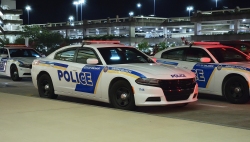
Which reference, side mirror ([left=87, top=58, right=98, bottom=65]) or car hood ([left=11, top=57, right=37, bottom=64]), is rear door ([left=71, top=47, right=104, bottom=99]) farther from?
car hood ([left=11, top=57, right=37, bottom=64])

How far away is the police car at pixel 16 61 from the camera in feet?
56.1

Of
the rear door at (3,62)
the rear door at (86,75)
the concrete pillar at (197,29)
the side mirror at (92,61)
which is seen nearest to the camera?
the side mirror at (92,61)

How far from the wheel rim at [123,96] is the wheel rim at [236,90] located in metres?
2.98

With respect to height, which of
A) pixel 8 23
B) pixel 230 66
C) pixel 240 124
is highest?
pixel 8 23

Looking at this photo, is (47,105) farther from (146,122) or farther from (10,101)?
(146,122)

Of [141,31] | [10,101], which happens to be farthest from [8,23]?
[10,101]

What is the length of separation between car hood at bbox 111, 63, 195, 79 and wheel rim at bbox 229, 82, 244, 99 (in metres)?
1.71

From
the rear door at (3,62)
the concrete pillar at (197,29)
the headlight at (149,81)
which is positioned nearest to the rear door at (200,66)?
the headlight at (149,81)

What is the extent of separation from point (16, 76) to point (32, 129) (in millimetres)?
Answer: 11048

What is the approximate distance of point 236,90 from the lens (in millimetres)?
10281

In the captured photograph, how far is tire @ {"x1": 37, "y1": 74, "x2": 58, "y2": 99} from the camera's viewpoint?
1093 cm

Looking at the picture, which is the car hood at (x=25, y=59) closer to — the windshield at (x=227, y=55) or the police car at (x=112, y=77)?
the police car at (x=112, y=77)

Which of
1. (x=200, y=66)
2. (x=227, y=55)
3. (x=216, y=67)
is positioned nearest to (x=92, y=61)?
(x=200, y=66)

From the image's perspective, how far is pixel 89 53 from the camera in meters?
10.0
